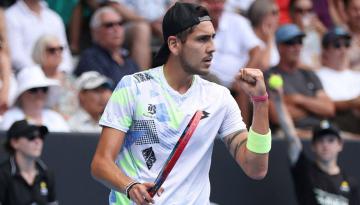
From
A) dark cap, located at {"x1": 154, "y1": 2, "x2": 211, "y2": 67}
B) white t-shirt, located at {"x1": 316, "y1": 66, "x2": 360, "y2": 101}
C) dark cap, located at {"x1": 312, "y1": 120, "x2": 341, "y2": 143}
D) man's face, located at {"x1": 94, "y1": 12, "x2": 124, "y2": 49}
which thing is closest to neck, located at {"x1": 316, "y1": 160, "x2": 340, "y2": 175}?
dark cap, located at {"x1": 312, "y1": 120, "x2": 341, "y2": 143}

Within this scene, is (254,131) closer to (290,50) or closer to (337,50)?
(290,50)

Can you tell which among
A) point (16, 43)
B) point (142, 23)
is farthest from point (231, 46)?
Result: point (16, 43)

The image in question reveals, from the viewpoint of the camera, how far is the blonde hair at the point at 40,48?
806 centimetres

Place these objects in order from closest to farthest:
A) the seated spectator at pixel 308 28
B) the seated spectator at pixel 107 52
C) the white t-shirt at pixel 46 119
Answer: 1. the white t-shirt at pixel 46 119
2. the seated spectator at pixel 107 52
3. the seated spectator at pixel 308 28

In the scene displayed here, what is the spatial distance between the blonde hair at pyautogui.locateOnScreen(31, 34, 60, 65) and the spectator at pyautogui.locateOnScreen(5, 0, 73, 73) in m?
0.07

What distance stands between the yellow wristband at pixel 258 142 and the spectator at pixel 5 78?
334 cm

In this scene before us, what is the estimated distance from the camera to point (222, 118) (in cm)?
494

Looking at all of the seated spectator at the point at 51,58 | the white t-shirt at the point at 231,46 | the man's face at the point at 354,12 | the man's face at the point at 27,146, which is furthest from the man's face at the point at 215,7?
the man's face at the point at 27,146

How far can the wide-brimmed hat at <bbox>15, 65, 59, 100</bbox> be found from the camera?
7.42 meters

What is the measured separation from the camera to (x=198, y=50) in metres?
4.80

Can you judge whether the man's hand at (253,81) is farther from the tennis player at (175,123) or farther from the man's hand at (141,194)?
the man's hand at (141,194)

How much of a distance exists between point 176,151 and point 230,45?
4.55m

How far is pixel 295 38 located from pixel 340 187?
166cm

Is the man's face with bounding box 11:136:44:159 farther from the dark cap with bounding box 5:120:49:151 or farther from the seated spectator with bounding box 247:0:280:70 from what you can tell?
the seated spectator with bounding box 247:0:280:70
